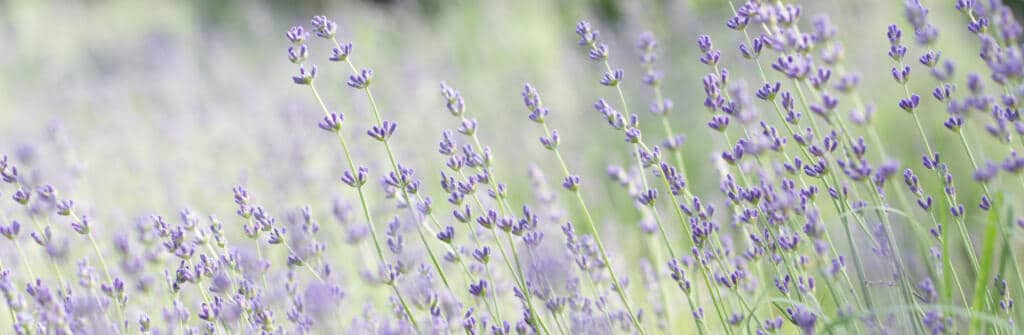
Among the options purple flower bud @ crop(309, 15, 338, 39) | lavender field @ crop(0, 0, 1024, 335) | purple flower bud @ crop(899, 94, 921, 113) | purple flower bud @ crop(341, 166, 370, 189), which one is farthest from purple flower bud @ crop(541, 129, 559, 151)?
purple flower bud @ crop(899, 94, 921, 113)

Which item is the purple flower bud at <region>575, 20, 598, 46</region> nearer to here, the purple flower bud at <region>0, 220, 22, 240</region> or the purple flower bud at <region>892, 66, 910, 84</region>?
the purple flower bud at <region>892, 66, 910, 84</region>

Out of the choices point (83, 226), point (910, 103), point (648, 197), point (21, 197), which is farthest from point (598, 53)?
point (21, 197)

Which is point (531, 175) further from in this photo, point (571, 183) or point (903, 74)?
point (903, 74)

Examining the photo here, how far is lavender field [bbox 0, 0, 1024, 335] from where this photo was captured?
163 centimetres

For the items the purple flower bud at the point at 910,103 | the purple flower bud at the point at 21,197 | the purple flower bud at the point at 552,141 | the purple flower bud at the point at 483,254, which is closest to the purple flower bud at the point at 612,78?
the purple flower bud at the point at 552,141

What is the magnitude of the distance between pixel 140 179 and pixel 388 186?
3.05m

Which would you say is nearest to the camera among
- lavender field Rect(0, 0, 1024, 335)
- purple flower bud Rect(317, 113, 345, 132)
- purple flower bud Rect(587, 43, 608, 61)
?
lavender field Rect(0, 0, 1024, 335)

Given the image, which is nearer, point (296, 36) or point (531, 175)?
point (296, 36)

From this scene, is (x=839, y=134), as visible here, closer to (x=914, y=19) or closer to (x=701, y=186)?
(x=914, y=19)

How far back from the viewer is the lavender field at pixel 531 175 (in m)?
1.63

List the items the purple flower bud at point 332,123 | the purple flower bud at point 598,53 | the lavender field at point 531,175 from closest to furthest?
the lavender field at point 531,175 < the purple flower bud at point 332,123 < the purple flower bud at point 598,53

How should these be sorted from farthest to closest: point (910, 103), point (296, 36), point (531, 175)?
point (531, 175), point (296, 36), point (910, 103)

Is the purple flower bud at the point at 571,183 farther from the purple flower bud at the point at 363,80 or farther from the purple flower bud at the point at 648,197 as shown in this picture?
the purple flower bud at the point at 363,80

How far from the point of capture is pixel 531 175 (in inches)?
102
